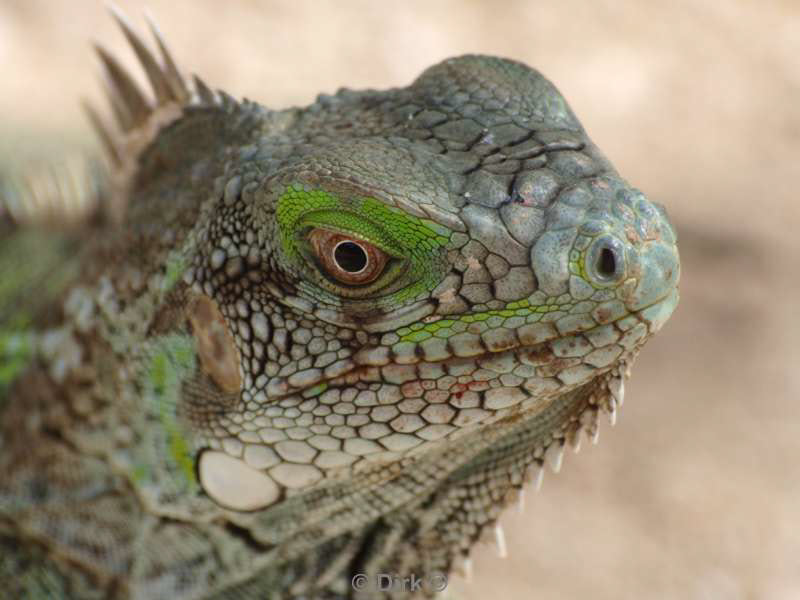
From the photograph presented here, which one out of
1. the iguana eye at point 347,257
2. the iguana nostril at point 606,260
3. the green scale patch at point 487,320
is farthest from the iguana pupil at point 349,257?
the iguana nostril at point 606,260

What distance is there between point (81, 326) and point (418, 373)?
46.7 inches

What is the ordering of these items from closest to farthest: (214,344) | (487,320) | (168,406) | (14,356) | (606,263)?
(606,263) < (487,320) < (214,344) < (168,406) < (14,356)

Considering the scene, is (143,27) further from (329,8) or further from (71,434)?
(71,434)

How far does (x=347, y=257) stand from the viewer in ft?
7.48

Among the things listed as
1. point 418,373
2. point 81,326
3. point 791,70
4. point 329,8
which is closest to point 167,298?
point 81,326

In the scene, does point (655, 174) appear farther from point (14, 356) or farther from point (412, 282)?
point (412, 282)

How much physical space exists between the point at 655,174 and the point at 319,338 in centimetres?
608

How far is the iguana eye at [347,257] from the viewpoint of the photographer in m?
2.25

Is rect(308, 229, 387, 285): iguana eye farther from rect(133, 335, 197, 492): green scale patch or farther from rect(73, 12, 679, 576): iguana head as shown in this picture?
rect(133, 335, 197, 492): green scale patch

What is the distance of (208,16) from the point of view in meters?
8.91

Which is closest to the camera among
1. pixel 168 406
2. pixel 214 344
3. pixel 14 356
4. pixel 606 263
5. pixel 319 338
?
pixel 606 263

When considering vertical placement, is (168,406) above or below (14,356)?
below

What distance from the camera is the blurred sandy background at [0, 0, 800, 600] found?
5188 millimetres

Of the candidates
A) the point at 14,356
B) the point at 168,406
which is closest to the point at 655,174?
the point at 14,356
